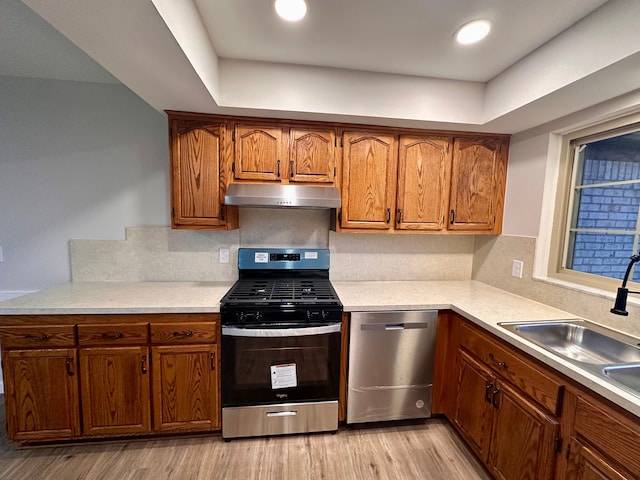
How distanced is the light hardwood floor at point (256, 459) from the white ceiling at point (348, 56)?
216 centimetres

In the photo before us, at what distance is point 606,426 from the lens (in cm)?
99

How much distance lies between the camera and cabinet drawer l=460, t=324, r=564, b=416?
3.87 ft

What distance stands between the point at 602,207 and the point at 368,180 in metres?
1.46

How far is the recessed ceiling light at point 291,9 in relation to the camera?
1283 mm

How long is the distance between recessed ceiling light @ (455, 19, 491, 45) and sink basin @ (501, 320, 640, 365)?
1.55m

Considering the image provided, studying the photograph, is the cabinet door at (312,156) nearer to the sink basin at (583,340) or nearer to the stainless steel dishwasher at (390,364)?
the stainless steel dishwasher at (390,364)

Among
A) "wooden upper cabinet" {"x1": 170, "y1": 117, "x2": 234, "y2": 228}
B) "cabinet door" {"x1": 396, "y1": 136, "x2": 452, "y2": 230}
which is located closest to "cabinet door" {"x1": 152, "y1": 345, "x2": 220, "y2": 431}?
"wooden upper cabinet" {"x1": 170, "y1": 117, "x2": 234, "y2": 228}

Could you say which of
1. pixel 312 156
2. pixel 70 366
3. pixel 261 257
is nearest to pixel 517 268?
pixel 312 156

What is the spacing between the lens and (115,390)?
1.66 metres

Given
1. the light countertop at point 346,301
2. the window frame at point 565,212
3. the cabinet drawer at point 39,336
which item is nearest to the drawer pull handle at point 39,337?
the cabinet drawer at point 39,336

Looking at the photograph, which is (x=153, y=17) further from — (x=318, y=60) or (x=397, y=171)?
(x=397, y=171)

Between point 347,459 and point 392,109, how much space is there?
7.43ft

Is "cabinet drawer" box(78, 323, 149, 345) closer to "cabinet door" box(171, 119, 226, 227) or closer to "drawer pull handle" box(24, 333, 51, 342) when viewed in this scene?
"drawer pull handle" box(24, 333, 51, 342)

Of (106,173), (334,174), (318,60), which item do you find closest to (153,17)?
(318,60)
